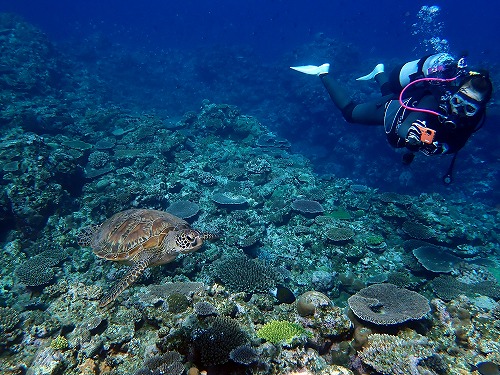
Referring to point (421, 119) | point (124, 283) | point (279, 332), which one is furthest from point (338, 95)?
point (124, 283)

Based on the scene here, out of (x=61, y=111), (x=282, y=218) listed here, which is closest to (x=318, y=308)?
(x=282, y=218)

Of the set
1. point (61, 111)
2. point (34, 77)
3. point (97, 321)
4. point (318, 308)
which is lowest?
point (97, 321)

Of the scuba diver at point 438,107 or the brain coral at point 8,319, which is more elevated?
the scuba diver at point 438,107

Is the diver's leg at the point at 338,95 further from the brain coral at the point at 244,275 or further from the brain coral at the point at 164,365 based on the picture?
the brain coral at the point at 164,365

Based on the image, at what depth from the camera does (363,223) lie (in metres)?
9.28

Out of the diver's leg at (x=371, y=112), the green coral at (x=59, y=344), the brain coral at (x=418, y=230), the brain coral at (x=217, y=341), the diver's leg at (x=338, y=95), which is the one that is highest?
the diver's leg at (x=338, y=95)

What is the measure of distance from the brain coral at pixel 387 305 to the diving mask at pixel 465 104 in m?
3.51

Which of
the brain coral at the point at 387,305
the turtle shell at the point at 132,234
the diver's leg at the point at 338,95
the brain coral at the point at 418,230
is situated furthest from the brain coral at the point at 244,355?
the diver's leg at the point at 338,95

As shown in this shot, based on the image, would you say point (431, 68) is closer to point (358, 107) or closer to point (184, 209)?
point (358, 107)

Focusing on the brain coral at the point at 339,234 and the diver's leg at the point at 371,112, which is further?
the brain coral at the point at 339,234

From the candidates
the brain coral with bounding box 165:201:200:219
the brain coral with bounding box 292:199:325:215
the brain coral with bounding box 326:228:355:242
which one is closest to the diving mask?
the brain coral with bounding box 326:228:355:242

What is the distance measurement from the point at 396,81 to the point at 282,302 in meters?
6.51

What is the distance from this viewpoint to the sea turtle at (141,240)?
551 centimetres

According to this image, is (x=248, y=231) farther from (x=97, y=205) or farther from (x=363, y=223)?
(x=97, y=205)
